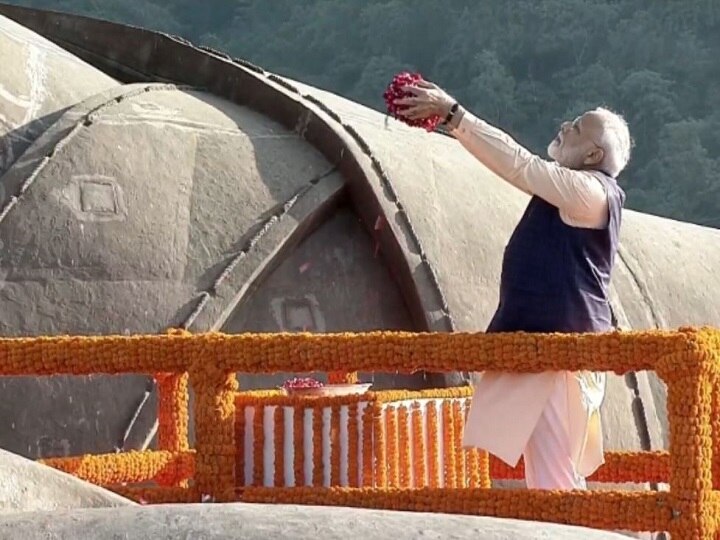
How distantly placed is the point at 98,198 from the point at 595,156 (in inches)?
106

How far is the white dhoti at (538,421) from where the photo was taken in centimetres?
488

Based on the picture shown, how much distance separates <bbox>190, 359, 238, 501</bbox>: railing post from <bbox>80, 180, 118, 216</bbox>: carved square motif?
8.39 ft

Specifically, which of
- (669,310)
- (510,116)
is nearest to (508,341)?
(669,310)

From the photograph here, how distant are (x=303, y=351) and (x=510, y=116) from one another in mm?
29988

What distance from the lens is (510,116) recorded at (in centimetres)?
3431

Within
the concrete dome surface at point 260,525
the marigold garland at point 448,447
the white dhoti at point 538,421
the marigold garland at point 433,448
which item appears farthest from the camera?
the marigold garland at point 448,447

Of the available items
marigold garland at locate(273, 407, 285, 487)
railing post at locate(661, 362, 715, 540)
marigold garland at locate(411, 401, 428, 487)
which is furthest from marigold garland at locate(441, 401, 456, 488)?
railing post at locate(661, 362, 715, 540)

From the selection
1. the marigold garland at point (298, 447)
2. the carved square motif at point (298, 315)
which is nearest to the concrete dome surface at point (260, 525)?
the marigold garland at point (298, 447)

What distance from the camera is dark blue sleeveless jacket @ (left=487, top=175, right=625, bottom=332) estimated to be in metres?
5.05

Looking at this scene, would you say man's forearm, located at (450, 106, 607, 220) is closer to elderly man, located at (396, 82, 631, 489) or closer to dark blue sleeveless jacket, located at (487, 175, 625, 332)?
elderly man, located at (396, 82, 631, 489)

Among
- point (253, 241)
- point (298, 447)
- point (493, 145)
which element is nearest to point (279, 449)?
point (298, 447)

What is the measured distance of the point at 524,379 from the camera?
16.0 feet

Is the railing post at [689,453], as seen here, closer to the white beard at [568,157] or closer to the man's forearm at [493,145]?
the man's forearm at [493,145]

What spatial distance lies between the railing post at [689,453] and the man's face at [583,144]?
0.93m
